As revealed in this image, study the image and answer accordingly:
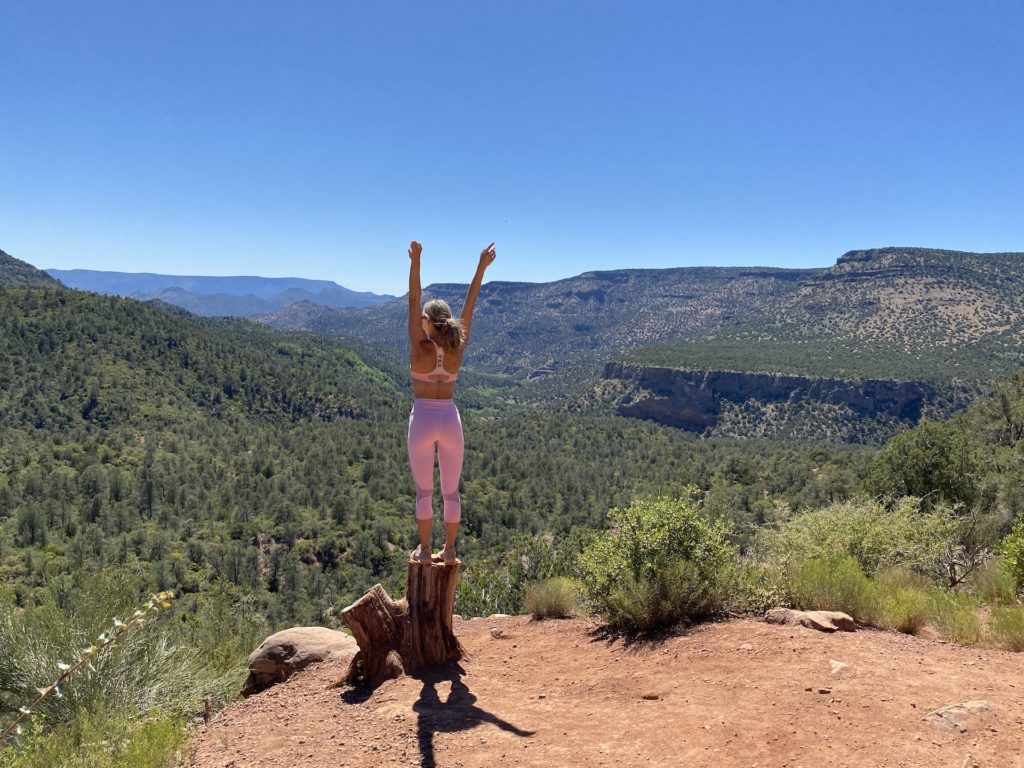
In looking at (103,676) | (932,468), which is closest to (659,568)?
(103,676)

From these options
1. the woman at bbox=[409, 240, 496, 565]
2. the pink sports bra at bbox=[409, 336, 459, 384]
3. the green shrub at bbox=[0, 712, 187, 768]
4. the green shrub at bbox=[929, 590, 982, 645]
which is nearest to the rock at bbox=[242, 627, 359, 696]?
the green shrub at bbox=[0, 712, 187, 768]

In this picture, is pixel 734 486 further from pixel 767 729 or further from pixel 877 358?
pixel 877 358

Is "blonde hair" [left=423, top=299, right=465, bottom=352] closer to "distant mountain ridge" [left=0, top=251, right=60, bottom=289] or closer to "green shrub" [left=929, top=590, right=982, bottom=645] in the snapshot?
"green shrub" [left=929, top=590, right=982, bottom=645]

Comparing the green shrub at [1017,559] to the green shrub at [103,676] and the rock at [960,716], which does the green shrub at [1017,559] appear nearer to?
the rock at [960,716]

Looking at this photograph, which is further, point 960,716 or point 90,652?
point 960,716

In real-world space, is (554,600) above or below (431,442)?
below

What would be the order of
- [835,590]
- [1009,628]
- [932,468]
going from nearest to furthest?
[1009,628] < [835,590] < [932,468]

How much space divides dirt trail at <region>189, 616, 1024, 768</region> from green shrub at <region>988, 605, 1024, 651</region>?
0.37 meters

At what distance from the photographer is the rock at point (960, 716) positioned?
147 inches

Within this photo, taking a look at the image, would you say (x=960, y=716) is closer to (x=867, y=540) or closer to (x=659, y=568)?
(x=659, y=568)

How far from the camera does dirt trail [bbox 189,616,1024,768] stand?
12.2 feet

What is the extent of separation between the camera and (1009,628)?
549 centimetres

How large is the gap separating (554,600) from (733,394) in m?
98.6

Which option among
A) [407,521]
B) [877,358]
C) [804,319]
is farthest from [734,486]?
[804,319]
